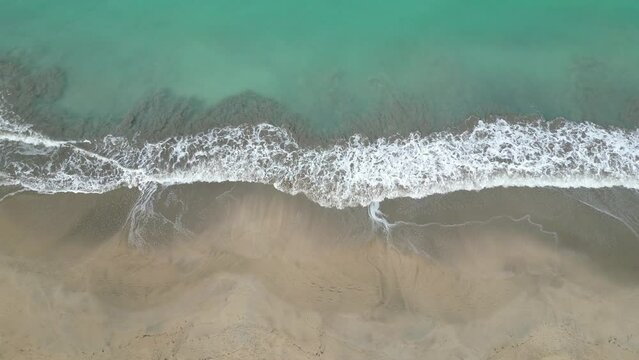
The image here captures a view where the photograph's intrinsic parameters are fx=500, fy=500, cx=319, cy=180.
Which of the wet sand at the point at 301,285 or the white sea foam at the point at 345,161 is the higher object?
the white sea foam at the point at 345,161

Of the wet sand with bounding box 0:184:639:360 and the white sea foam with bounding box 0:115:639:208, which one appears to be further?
the white sea foam with bounding box 0:115:639:208

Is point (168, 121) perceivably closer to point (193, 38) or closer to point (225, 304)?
point (193, 38)

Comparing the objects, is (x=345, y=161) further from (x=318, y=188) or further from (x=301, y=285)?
(x=301, y=285)

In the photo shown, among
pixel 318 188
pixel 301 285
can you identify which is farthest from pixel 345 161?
pixel 301 285

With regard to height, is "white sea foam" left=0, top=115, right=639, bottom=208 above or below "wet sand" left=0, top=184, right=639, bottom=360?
above

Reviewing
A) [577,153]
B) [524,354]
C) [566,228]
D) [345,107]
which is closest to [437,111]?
[345,107]

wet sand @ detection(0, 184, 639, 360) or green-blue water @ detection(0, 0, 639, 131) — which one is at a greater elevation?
green-blue water @ detection(0, 0, 639, 131)
